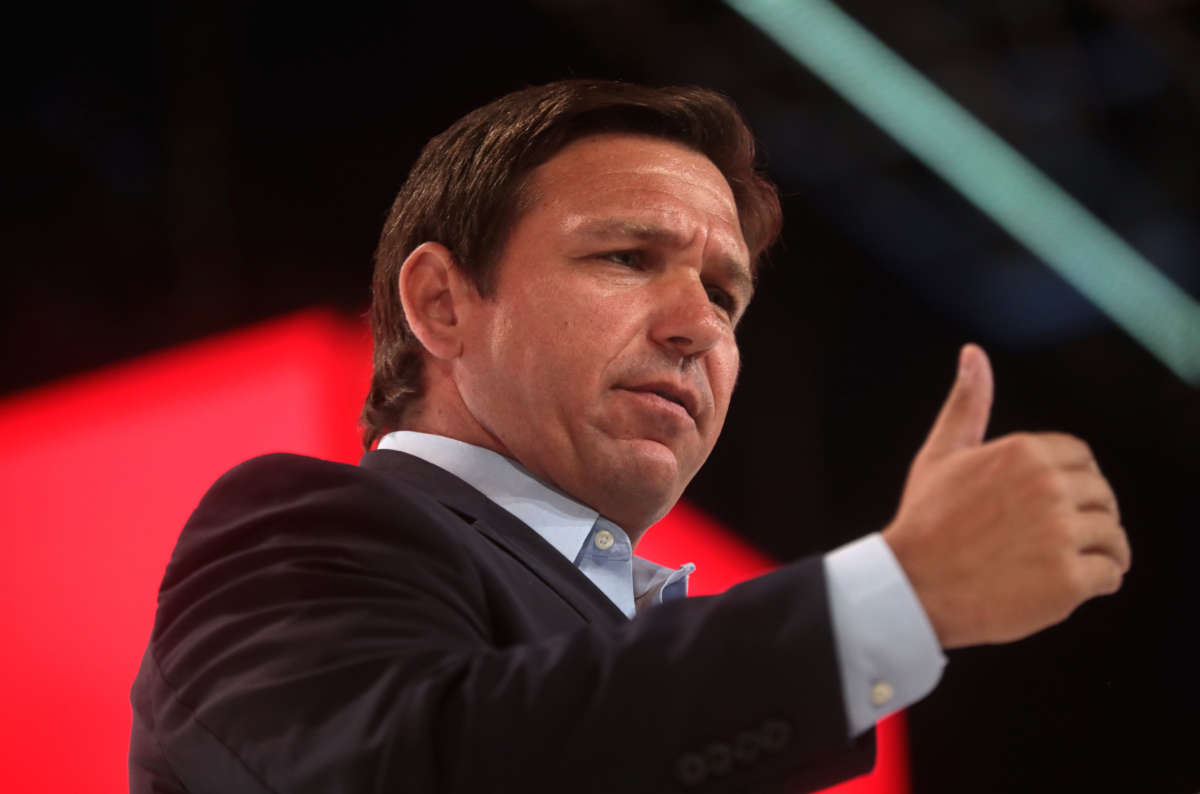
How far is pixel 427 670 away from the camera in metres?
0.83

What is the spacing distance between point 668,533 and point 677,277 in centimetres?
90

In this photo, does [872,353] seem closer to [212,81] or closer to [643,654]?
[212,81]

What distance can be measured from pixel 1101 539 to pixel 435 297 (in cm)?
89

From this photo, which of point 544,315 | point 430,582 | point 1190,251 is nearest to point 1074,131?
point 1190,251

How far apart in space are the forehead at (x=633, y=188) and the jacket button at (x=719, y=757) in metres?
0.72

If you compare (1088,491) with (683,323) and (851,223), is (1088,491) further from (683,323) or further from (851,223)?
(851,223)

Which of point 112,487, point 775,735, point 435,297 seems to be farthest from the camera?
point 112,487

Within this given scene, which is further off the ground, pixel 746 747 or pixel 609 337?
pixel 609 337

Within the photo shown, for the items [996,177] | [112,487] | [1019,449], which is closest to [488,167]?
[112,487]

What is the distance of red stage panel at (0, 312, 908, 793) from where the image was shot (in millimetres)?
1646

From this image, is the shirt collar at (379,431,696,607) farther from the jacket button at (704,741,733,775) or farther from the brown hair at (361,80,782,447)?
the jacket button at (704,741,733,775)

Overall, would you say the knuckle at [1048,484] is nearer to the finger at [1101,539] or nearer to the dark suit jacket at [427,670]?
the finger at [1101,539]

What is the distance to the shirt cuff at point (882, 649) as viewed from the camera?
754mm

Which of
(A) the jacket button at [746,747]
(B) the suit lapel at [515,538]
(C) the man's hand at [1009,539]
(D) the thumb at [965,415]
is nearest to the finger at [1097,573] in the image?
(C) the man's hand at [1009,539]
